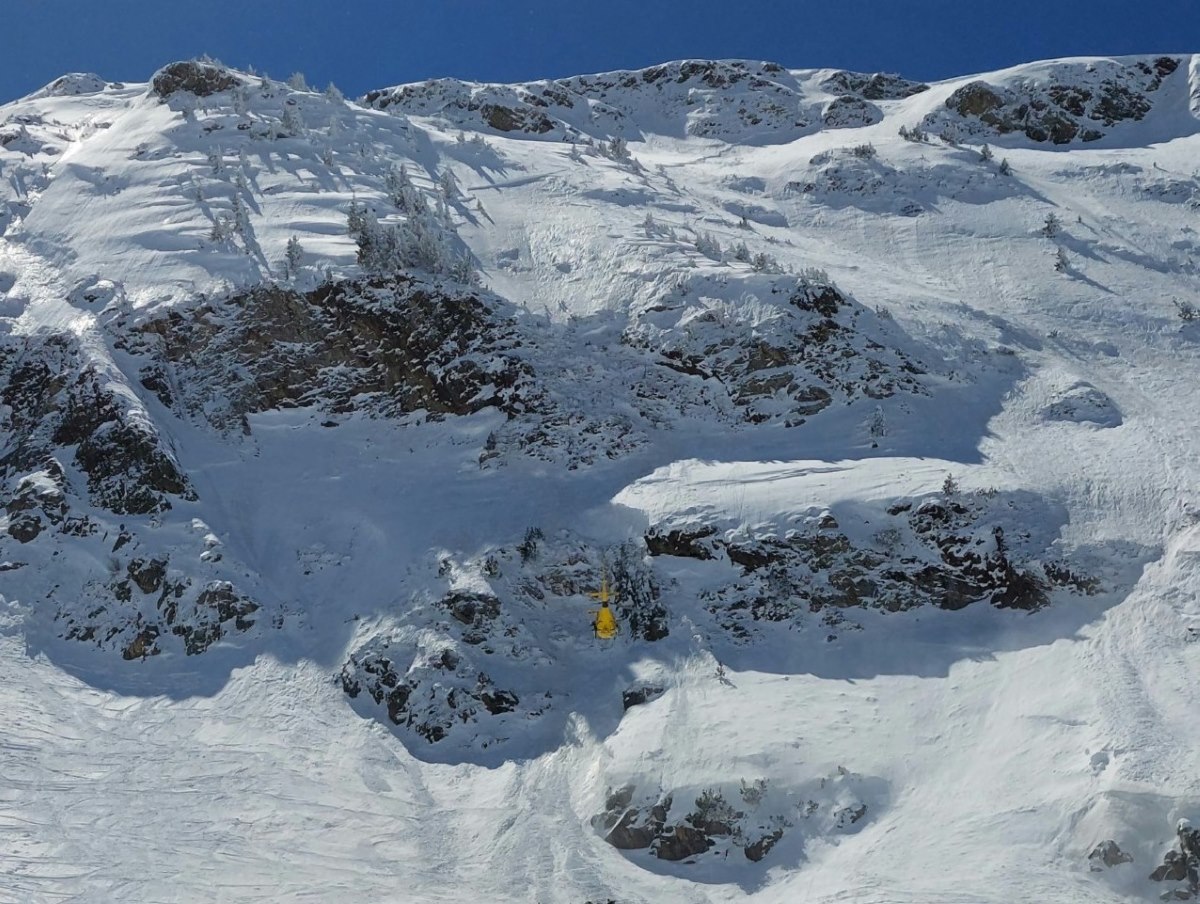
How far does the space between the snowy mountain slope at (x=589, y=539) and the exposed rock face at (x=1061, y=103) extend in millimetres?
7262

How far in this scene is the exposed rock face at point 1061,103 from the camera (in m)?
40.0

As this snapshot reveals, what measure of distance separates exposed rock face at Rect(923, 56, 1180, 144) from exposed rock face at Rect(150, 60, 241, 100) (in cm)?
2876

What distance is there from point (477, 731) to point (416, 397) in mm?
9393

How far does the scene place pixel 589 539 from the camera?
1997 cm

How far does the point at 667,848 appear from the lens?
14.4 m

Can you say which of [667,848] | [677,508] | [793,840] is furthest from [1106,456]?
[667,848]

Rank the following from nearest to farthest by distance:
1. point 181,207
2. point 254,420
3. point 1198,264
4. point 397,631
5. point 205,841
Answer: point 205,841
point 397,631
point 254,420
point 1198,264
point 181,207

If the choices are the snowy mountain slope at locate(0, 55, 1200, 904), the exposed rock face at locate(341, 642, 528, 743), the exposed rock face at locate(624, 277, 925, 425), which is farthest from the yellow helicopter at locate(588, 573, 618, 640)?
the exposed rock face at locate(624, 277, 925, 425)

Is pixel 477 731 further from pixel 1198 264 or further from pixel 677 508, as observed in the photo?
pixel 1198 264

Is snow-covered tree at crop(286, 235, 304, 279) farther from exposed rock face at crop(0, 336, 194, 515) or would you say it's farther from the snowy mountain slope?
exposed rock face at crop(0, 336, 194, 515)

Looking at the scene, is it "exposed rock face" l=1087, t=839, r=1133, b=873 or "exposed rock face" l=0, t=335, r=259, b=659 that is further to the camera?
"exposed rock face" l=0, t=335, r=259, b=659

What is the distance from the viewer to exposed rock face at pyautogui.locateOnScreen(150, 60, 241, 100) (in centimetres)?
4141

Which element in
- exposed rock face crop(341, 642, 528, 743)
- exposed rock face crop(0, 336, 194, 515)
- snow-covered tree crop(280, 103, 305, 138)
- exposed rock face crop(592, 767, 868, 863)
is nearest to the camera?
exposed rock face crop(592, 767, 868, 863)

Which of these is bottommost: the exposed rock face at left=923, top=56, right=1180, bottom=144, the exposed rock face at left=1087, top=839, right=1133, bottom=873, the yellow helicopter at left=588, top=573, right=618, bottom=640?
the exposed rock face at left=1087, top=839, right=1133, bottom=873
